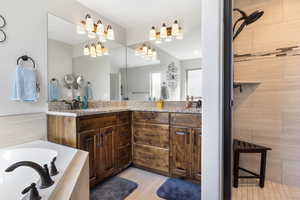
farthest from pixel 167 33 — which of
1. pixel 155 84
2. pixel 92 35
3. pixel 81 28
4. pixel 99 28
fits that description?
pixel 81 28

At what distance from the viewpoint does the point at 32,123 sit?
5.83ft

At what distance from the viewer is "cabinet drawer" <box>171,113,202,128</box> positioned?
6.15ft

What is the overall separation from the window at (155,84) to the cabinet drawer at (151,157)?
905mm

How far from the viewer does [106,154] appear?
6.59 feet

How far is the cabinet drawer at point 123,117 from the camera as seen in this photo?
2.23m

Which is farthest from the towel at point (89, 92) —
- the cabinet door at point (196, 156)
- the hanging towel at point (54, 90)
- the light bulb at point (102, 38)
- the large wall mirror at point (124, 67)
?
the cabinet door at point (196, 156)

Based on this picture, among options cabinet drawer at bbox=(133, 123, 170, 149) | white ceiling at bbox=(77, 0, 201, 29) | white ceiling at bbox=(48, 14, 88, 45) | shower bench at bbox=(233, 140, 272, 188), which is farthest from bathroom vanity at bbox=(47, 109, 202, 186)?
white ceiling at bbox=(77, 0, 201, 29)

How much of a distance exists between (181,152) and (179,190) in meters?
0.42

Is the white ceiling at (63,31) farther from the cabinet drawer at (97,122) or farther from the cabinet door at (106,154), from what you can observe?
the cabinet door at (106,154)

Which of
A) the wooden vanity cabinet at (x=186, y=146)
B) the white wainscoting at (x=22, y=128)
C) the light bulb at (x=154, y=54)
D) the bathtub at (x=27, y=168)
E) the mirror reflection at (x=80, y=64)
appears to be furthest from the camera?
the light bulb at (x=154, y=54)

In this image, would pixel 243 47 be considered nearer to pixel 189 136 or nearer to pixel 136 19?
pixel 189 136

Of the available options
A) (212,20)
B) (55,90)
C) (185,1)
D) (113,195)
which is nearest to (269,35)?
(185,1)

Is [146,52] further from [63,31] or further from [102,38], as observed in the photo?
[63,31]

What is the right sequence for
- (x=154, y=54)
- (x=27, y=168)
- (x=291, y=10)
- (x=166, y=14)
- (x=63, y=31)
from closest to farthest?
(x=27, y=168) → (x=291, y=10) → (x=63, y=31) → (x=166, y=14) → (x=154, y=54)
